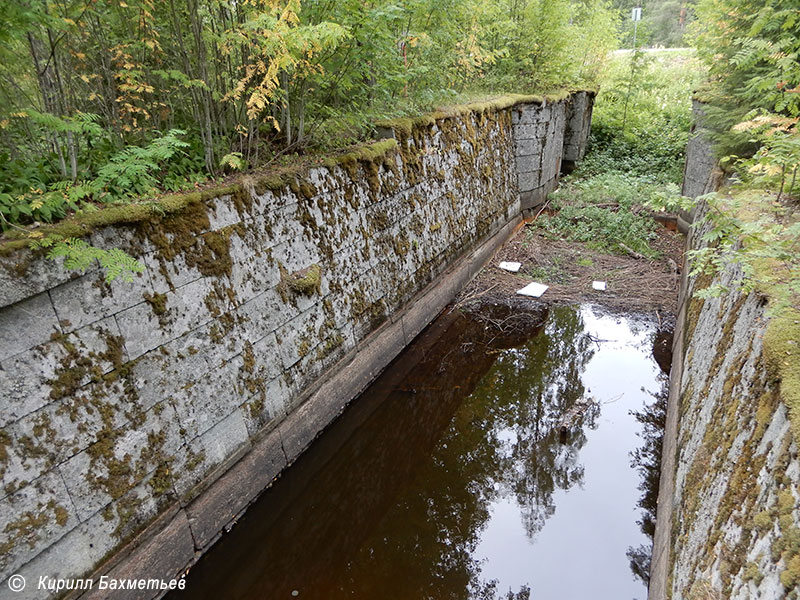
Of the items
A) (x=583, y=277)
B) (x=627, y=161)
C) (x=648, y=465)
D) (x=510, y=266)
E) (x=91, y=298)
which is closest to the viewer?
(x=91, y=298)

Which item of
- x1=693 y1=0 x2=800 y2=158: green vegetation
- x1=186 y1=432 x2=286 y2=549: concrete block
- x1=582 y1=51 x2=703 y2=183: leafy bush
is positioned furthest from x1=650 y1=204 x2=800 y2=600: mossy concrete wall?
x1=582 y1=51 x2=703 y2=183: leafy bush

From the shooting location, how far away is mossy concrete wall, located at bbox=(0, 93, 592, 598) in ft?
9.04

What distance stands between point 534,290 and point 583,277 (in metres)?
1.11

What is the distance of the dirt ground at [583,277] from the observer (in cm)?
791

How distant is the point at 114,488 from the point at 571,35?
14953mm

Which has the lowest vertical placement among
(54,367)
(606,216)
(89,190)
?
(606,216)

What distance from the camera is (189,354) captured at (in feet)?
12.2

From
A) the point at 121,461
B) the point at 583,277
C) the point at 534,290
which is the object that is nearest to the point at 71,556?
the point at 121,461

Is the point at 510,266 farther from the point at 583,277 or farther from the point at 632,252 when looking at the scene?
the point at 632,252

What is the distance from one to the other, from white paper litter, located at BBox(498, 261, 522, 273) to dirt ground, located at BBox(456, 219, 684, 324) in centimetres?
10

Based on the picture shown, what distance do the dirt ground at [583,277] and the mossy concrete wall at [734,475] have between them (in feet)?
13.2

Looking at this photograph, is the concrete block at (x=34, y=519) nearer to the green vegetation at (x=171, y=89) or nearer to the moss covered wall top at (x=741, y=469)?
the green vegetation at (x=171, y=89)

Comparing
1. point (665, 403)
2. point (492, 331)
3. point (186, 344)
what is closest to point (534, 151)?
point (492, 331)

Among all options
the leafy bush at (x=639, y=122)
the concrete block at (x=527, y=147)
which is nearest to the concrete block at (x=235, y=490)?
the concrete block at (x=527, y=147)
